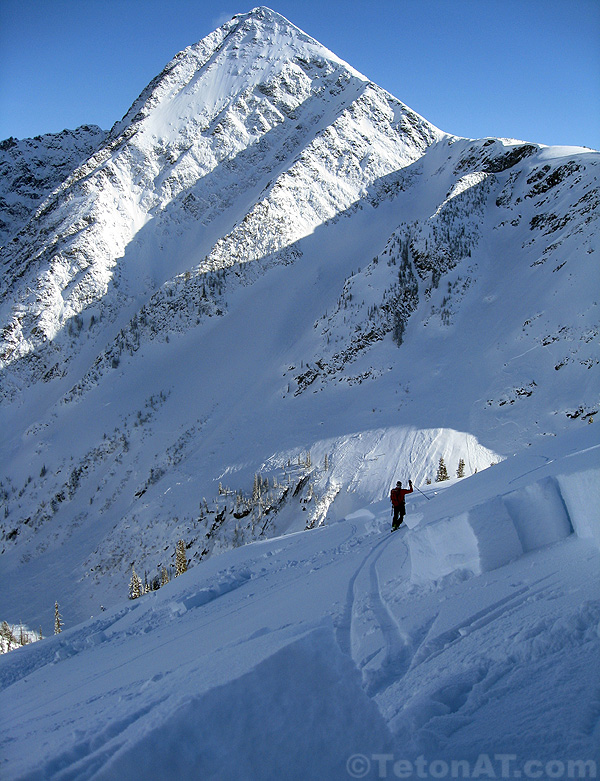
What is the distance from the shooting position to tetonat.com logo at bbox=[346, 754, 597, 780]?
6.52 ft

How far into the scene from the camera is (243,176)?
240 ft

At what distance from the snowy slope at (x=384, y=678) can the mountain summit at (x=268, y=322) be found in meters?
16.9

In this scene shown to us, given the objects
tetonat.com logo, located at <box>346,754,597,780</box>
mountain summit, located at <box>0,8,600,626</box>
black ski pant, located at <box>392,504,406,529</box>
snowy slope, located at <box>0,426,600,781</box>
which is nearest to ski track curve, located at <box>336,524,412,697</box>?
snowy slope, located at <box>0,426,600,781</box>

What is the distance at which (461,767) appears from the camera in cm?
209

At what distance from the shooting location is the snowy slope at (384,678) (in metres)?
2.12

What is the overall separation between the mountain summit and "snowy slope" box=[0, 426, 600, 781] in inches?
Answer: 666

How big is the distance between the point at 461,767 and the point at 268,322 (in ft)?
162

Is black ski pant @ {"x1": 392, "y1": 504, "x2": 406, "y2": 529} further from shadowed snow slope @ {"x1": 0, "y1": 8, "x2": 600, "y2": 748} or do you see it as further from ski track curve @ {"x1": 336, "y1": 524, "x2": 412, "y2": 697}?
ski track curve @ {"x1": 336, "y1": 524, "x2": 412, "y2": 697}

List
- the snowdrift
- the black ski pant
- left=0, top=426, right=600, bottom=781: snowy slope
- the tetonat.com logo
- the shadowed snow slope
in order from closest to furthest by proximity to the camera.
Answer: the tetonat.com logo → left=0, top=426, right=600, bottom=781: snowy slope → the shadowed snow slope → the snowdrift → the black ski pant

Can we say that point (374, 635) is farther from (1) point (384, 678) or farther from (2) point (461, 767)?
(2) point (461, 767)

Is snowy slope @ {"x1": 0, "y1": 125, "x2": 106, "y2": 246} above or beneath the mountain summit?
above

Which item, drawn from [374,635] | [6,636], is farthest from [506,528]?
[6,636]

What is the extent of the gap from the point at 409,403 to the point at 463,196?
1139 inches

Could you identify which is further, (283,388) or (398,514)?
(283,388)
